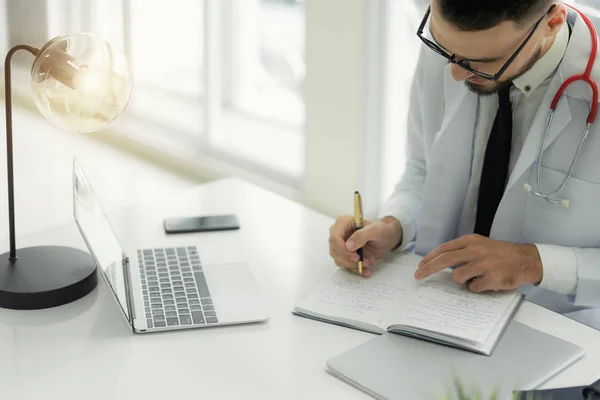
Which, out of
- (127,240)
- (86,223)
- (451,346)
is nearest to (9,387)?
(86,223)

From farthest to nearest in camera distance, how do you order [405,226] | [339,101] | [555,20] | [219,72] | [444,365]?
[219,72] → [339,101] → [405,226] → [555,20] → [444,365]

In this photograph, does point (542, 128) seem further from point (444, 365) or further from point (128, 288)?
point (128, 288)

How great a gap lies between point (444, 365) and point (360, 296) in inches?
10.7

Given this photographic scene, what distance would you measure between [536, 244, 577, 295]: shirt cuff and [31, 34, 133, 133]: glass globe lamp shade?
858mm

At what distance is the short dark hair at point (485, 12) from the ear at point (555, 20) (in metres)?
0.04

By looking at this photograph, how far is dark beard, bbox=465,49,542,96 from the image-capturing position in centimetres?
165

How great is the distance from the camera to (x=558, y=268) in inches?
63.2

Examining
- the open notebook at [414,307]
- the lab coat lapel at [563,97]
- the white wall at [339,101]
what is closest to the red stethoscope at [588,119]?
the lab coat lapel at [563,97]

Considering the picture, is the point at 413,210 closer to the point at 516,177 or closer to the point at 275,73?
the point at 516,177

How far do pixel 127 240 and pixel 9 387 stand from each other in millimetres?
571

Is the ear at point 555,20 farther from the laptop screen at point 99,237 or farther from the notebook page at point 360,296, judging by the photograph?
the laptop screen at point 99,237

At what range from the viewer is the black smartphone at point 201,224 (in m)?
1.88

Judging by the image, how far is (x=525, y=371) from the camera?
4.28 feet

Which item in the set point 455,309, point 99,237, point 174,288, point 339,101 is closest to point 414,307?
point 455,309
